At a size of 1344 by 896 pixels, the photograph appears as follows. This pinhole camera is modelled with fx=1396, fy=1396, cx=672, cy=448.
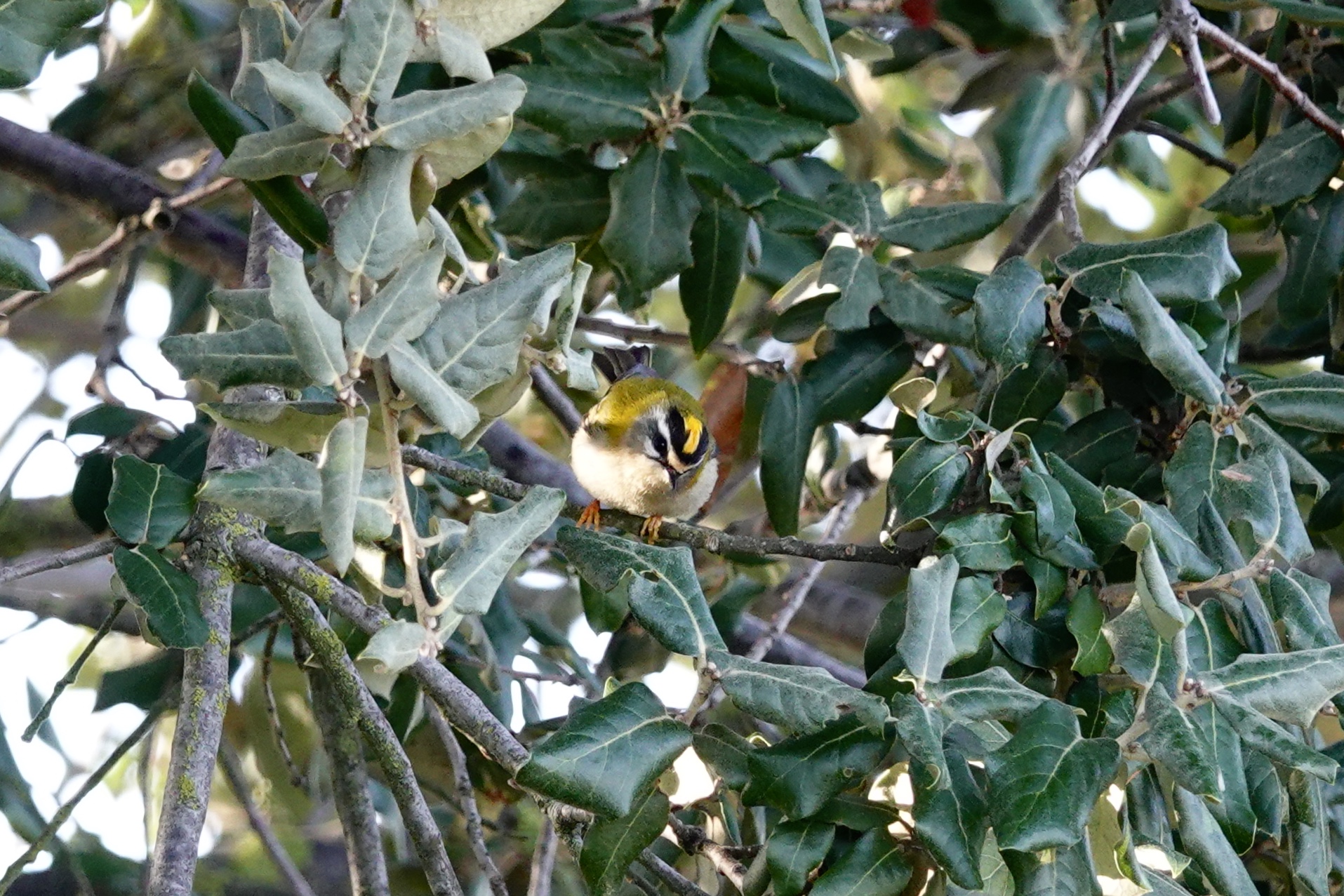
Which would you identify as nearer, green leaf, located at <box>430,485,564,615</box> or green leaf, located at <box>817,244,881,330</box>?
green leaf, located at <box>430,485,564,615</box>

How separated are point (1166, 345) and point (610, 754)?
88 cm

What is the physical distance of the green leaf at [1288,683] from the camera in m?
1.45

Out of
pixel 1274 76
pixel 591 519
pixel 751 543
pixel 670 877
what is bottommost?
pixel 591 519

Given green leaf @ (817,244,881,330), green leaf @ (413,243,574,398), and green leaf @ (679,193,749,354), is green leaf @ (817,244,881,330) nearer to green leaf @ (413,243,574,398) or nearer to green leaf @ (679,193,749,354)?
green leaf @ (679,193,749,354)

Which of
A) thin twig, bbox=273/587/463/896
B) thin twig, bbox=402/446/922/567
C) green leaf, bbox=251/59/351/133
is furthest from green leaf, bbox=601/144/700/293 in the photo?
green leaf, bbox=251/59/351/133

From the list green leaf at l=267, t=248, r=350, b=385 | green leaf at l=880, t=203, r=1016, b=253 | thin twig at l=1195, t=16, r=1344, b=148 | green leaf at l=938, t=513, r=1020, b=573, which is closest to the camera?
green leaf at l=267, t=248, r=350, b=385

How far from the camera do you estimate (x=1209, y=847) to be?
4.81ft

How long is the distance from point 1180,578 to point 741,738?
21.7 inches

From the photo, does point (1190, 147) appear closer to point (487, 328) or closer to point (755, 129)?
point (755, 129)

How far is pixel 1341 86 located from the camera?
2.51 meters

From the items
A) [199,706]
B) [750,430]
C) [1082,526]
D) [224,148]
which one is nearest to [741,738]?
[1082,526]

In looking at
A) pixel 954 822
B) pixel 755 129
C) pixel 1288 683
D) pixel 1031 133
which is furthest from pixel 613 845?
pixel 1031 133

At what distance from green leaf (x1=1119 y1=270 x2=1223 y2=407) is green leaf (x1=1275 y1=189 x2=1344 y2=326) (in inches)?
26.4

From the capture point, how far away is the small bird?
3090 millimetres
